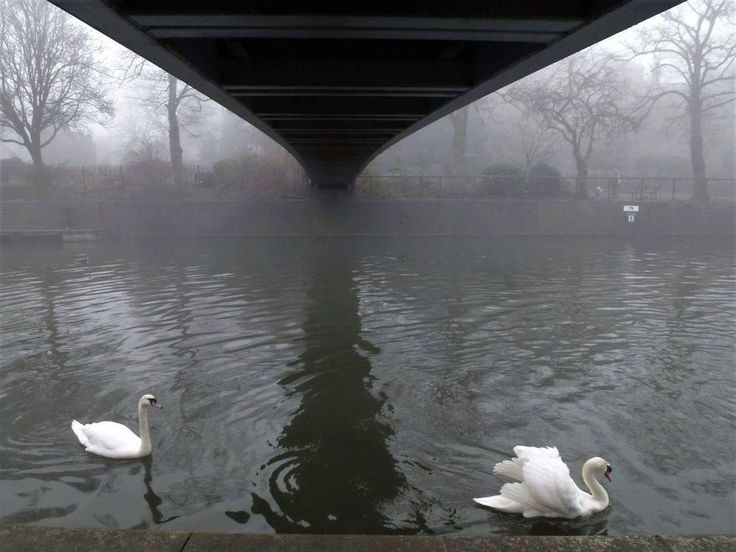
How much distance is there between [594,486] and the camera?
4.80 m

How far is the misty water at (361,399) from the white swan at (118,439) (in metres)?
0.12

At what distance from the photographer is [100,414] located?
6.94 m

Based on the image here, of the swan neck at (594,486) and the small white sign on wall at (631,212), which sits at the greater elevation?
the small white sign on wall at (631,212)

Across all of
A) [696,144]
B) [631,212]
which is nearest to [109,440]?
[631,212]

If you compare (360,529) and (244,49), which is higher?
(244,49)

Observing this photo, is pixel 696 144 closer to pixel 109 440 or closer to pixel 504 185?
pixel 504 185

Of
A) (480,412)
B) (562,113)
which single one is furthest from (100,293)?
(562,113)

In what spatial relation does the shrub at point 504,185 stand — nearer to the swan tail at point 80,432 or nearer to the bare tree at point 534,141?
the bare tree at point 534,141

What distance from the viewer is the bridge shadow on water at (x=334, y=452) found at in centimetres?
479

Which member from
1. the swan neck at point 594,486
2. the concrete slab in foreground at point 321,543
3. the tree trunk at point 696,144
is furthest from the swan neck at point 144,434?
the tree trunk at point 696,144

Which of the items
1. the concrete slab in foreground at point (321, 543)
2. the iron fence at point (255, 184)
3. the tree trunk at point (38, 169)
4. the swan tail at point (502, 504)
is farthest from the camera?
the tree trunk at point (38, 169)

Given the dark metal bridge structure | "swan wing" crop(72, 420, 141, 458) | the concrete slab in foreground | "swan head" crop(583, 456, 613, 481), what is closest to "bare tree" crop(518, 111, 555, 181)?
the dark metal bridge structure

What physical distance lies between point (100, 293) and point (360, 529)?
12261 millimetres

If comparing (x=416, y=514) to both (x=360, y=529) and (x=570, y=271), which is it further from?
(x=570, y=271)
